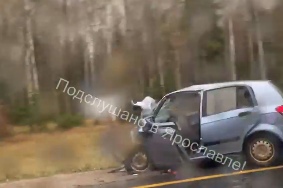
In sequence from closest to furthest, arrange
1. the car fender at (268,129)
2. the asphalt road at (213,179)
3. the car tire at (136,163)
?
1. the asphalt road at (213,179)
2. the car fender at (268,129)
3. the car tire at (136,163)

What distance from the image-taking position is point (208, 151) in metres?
8.18

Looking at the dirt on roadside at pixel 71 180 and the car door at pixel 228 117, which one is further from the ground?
the car door at pixel 228 117

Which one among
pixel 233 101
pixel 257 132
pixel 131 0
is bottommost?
pixel 257 132

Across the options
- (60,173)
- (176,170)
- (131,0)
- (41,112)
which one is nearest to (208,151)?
(176,170)

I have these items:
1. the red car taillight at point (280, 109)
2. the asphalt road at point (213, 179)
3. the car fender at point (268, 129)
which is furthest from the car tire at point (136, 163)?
the red car taillight at point (280, 109)

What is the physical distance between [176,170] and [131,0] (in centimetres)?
906

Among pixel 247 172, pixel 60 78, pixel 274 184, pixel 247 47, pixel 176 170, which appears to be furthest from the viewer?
pixel 247 47

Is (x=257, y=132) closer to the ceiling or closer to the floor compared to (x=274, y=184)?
closer to the ceiling

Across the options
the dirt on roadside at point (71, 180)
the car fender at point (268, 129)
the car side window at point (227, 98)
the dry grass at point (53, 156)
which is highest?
the car side window at point (227, 98)

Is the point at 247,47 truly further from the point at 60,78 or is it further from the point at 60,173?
the point at 60,173

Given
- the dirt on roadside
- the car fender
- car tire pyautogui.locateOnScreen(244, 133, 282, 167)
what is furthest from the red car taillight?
the dirt on roadside

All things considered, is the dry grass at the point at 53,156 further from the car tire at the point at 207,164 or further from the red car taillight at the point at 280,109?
the red car taillight at the point at 280,109

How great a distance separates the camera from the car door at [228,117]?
26.3ft

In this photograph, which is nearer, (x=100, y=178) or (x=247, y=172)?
(x=247, y=172)
